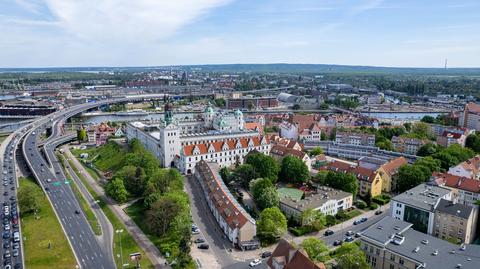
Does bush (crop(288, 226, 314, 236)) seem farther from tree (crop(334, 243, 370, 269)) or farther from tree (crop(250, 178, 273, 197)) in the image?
tree (crop(334, 243, 370, 269))

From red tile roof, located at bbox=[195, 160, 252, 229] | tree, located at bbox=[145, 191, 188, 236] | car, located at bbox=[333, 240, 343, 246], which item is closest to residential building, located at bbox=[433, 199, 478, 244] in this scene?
car, located at bbox=[333, 240, 343, 246]

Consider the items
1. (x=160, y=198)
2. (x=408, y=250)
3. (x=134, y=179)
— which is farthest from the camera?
(x=134, y=179)

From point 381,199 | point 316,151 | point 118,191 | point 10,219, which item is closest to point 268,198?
point 381,199

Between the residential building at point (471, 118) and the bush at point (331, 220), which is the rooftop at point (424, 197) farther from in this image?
the residential building at point (471, 118)

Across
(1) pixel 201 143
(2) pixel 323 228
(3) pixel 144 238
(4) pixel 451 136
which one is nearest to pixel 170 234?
(3) pixel 144 238

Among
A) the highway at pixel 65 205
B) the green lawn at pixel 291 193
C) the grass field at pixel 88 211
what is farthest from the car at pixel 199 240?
the green lawn at pixel 291 193

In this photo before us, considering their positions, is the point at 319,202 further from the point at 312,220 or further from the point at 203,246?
the point at 203,246
